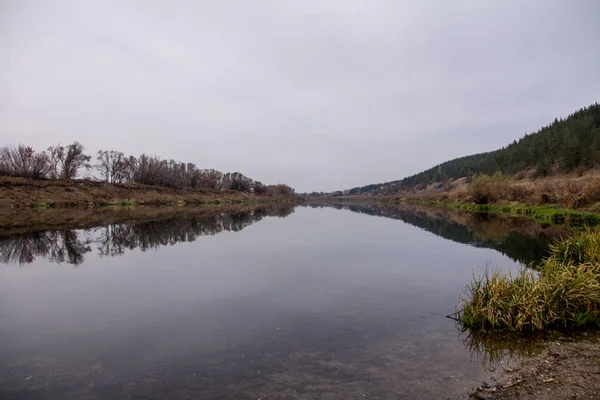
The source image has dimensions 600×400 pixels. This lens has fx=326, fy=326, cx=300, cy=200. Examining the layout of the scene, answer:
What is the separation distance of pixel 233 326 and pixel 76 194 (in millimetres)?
55246

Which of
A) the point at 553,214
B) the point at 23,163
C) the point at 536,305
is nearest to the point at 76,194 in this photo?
the point at 23,163

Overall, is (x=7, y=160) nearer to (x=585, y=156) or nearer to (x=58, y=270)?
(x=58, y=270)

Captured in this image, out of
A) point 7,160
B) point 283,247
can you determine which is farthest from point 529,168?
point 7,160

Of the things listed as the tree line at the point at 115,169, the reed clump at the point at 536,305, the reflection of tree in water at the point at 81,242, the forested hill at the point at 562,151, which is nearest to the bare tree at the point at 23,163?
the tree line at the point at 115,169

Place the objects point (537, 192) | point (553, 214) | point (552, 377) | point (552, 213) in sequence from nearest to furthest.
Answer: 1. point (552, 377)
2. point (553, 214)
3. point (552, 213)
4. point (537, 192)

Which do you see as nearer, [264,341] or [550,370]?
[550,370]

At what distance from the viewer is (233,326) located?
23.0ft

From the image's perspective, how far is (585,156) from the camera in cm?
6612

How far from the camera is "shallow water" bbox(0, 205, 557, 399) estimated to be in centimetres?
487

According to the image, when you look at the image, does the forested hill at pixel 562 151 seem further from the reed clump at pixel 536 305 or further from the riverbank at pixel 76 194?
the riverbank at pixel 76 194

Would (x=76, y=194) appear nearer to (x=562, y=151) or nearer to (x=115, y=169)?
(x=115, y=169)

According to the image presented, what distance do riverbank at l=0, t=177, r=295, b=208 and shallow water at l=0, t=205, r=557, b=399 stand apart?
119 ft

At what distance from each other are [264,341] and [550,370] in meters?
4.79

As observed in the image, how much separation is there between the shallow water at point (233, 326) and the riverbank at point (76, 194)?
36226 millimetres
